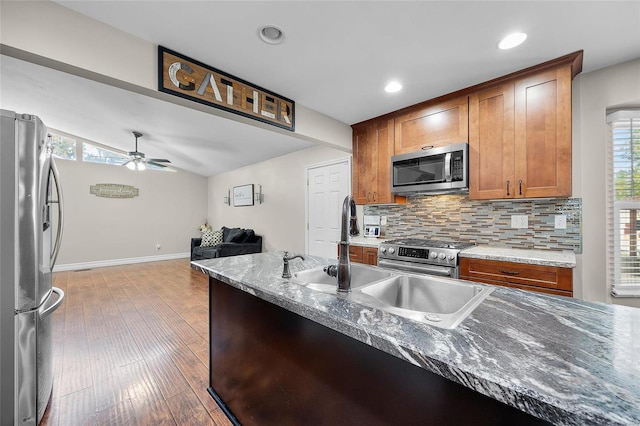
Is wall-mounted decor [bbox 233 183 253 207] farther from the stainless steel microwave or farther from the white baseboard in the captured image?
the stainless steel microwave

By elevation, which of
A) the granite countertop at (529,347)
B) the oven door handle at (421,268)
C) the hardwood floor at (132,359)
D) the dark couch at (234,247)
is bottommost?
the hardwood floor at (132,359)

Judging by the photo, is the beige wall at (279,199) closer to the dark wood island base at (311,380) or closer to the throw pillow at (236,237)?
the throw pillow at (236,237)

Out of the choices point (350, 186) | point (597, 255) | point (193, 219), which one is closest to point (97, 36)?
point (350, 186)

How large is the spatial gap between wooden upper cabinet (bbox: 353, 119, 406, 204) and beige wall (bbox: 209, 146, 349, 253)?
1.73 ft

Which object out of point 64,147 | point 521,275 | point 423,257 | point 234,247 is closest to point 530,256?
point 521,275

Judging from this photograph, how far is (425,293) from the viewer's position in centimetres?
131

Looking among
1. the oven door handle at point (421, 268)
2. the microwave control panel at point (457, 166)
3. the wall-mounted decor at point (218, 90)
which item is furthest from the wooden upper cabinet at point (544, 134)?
the wall-mounted decor at point (218, 90)

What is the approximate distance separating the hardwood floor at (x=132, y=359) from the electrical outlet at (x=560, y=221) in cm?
299

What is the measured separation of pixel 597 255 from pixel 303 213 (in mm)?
3698

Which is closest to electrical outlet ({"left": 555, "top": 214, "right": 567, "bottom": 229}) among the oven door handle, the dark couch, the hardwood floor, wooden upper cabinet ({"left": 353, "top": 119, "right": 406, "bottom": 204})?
the oven door handle

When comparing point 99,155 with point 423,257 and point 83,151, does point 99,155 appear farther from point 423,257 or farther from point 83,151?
point 423,257

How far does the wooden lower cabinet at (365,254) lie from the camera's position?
3033 millimetres

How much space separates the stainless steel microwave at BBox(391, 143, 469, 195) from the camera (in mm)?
2611

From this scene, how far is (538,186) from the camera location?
88.6 inches
